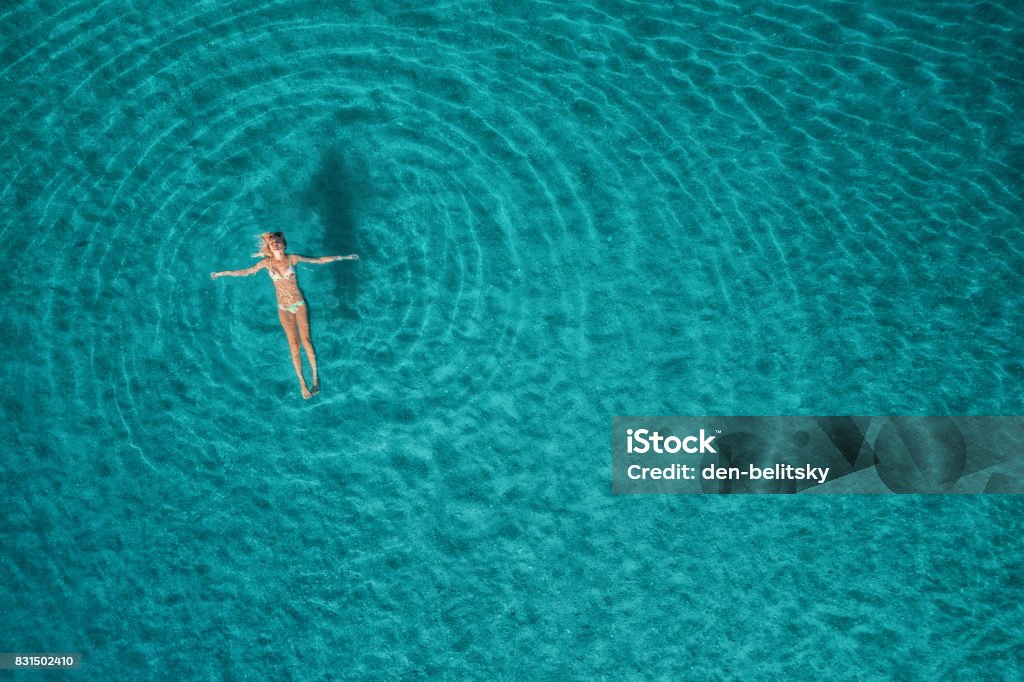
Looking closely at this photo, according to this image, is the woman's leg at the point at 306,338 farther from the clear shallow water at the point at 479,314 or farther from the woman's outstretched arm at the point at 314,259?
the woman's outstretched arm at the point at 314,259

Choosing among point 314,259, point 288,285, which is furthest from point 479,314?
point 288,285

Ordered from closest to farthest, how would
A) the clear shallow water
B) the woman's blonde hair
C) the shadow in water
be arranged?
the woman's blonde hair, the clear shallow water, the shadow in water

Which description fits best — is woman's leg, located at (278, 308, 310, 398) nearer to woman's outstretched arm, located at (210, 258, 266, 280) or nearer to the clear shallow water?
the clear shallow water

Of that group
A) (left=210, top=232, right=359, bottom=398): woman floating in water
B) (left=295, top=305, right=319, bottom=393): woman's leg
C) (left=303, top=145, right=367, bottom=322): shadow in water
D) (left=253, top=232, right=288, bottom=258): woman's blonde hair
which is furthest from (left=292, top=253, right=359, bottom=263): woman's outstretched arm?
(left=295, top=305, right=319, bottom=393): woman's leg

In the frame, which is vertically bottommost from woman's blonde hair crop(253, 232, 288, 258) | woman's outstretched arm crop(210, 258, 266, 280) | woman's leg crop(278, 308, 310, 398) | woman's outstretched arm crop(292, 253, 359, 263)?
woman's leg crop(278, 308, 310, 398)

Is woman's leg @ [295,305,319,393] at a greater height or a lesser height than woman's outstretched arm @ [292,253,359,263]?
lesser

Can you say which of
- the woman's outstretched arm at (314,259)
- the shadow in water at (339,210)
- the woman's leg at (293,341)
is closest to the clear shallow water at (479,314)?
the shadow in water at (339,210)

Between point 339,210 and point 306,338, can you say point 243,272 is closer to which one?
point 306,338
